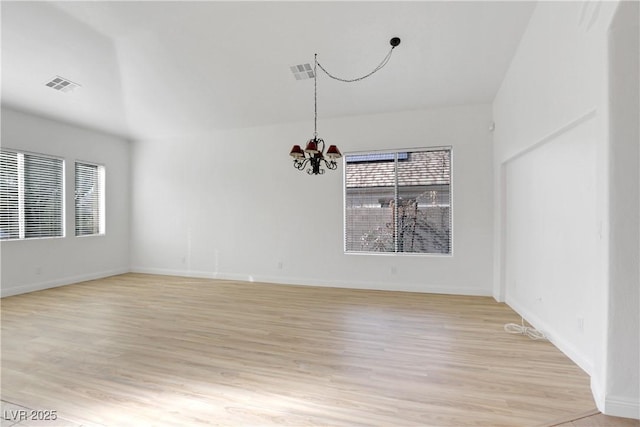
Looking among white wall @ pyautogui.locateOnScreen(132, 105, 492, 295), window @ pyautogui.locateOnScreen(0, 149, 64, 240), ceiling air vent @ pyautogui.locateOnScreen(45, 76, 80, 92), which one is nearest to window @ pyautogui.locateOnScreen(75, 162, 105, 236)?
window @ pyautogui.locateOnScreen(0, 149, 64, 240)

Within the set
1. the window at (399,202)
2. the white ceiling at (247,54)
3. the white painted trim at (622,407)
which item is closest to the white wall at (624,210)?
the white painted trim at (622,407)

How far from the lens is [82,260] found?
5.81m

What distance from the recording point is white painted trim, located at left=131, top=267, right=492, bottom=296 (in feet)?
15.7

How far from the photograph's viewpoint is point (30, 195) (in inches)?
200

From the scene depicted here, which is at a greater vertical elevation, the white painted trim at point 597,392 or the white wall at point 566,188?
the white wall at point 566,188

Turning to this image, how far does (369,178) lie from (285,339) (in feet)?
10.7

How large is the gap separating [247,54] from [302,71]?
783 mm

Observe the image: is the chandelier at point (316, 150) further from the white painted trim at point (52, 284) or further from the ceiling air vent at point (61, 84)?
the white painted trim at point (52, 284)

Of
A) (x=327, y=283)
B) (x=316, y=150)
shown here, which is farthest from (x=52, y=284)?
(x=316, y=150)

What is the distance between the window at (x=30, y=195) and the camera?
4779mm

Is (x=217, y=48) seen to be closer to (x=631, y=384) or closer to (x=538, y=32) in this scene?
(x=538, y=32)

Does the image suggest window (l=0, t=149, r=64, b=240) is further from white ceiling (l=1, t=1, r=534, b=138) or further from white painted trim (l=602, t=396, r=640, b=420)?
white painted trim (l=602, t=396, r=640, b=420)

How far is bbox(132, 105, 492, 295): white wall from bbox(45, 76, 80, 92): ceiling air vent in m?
2.10

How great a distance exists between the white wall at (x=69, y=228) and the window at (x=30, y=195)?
118 millimetres
